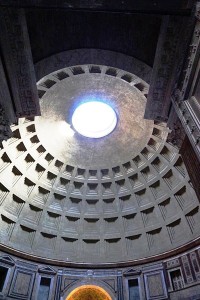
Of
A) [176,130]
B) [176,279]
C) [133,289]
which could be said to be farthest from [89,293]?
[176,130]

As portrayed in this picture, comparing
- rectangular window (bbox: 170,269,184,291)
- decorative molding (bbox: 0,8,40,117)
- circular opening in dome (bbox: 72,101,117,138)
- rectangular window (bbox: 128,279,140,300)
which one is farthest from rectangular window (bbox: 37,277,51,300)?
decorative molding (bbox: 0,8,40,117)

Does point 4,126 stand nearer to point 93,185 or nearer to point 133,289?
point 93,185

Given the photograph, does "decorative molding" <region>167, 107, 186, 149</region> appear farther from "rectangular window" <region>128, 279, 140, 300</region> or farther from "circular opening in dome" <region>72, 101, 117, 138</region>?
"rectangular window" <region>128, 279, 140, 300</region>

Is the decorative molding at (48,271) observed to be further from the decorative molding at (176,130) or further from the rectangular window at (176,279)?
the decorative molding at (176,130)

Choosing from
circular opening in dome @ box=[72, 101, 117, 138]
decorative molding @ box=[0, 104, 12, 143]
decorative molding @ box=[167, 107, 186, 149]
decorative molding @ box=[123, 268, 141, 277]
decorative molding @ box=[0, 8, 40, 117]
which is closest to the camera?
decorative molding @ box=[0, 8, 40, 117]

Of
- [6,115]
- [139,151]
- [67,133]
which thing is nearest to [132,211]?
[139,151]

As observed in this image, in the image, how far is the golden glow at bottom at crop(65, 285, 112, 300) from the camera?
1891 centimetres

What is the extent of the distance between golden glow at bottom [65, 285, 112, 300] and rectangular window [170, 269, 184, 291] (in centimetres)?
396

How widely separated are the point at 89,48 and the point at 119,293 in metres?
13.9

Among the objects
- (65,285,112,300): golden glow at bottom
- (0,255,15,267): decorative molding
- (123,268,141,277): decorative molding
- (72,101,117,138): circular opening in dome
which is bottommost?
(65,285,112,300): golden glow at bottom

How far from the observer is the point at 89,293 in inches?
756

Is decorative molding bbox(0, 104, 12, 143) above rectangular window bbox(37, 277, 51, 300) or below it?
above

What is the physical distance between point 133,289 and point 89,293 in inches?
107

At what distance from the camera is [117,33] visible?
12.6 m
